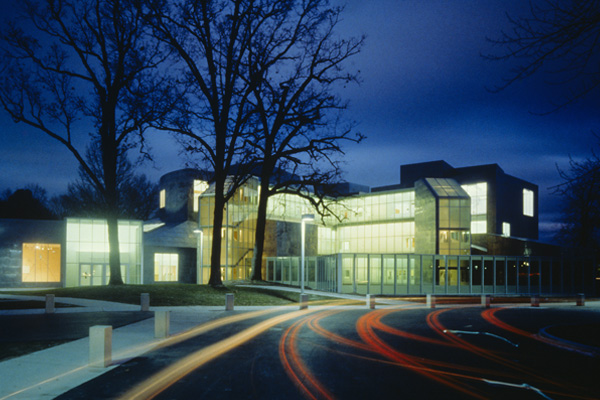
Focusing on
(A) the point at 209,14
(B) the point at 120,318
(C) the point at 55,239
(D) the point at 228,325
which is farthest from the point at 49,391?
(C) the point at 55,239

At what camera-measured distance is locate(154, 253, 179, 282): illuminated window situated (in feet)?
173

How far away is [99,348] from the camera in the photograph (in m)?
10.8

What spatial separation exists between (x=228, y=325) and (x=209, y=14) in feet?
67.0

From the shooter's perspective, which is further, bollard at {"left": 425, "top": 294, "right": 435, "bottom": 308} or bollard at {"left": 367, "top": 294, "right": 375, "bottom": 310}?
bollard at {"left": 425, "top": 294, "right": 435, "bottom": 308}

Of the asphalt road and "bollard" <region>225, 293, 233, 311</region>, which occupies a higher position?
the asphalt road

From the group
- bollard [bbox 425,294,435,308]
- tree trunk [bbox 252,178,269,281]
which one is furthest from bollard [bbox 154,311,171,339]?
tree trunk [bbox 252,178,269,281]

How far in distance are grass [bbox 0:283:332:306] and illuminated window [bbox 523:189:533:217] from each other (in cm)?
4794

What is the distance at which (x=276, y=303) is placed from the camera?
29.2 metres

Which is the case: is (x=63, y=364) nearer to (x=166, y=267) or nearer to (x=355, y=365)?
(x=355, y=365)

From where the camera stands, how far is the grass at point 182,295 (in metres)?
27.3

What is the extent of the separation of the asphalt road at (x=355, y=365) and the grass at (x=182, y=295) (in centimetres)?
967

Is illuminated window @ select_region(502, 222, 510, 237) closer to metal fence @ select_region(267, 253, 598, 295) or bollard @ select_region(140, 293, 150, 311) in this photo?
metal fence @ select_region(267, 253, 598, 295)

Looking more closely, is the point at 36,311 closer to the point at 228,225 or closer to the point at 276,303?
the point at 276,303

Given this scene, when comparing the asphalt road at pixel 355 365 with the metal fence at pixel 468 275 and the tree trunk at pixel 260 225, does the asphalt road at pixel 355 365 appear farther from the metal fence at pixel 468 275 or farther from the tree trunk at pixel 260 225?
the metal fence at pixel 468 275
